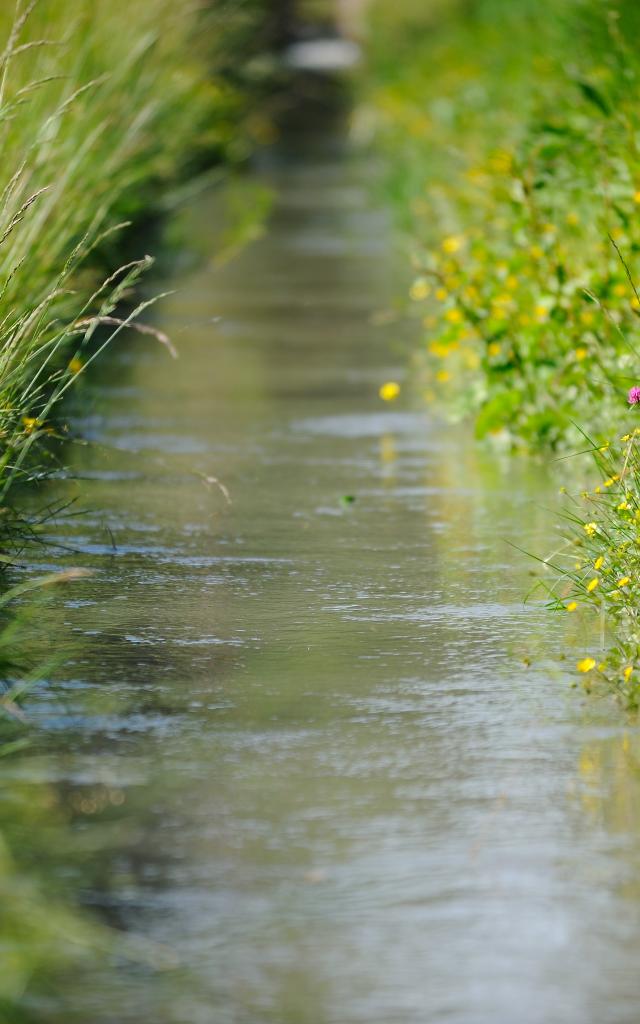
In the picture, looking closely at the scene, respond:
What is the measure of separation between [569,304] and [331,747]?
3.27 metres

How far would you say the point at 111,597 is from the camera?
17.6ft

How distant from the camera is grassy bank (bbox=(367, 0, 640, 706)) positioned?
16.7 feet

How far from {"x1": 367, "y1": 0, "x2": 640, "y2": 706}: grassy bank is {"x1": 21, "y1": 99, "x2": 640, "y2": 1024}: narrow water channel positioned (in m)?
0.19

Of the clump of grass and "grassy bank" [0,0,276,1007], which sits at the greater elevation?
"grassy bank" [0,0,276,1007]

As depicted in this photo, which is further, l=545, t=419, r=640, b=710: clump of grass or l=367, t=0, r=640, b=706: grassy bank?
l=367, t=0, r=640, b=706: grassy bank

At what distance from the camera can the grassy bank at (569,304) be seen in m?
5.08

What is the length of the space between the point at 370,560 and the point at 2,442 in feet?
3.72

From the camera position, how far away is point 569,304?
7031mm

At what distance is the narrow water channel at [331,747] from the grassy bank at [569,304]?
185 mm

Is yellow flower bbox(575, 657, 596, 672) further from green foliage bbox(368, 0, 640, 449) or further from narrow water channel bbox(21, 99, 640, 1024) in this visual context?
green foliage bbox(368, 0, 640, 449)

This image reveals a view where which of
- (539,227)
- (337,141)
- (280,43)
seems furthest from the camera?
(280,43)

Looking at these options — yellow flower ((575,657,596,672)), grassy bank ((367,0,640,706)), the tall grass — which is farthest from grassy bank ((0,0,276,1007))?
grassy bank ((367,0,640,706))

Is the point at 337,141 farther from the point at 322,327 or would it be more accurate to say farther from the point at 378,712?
the point at 378,712

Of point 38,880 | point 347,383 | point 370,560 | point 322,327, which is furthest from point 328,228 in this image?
point 38,880
